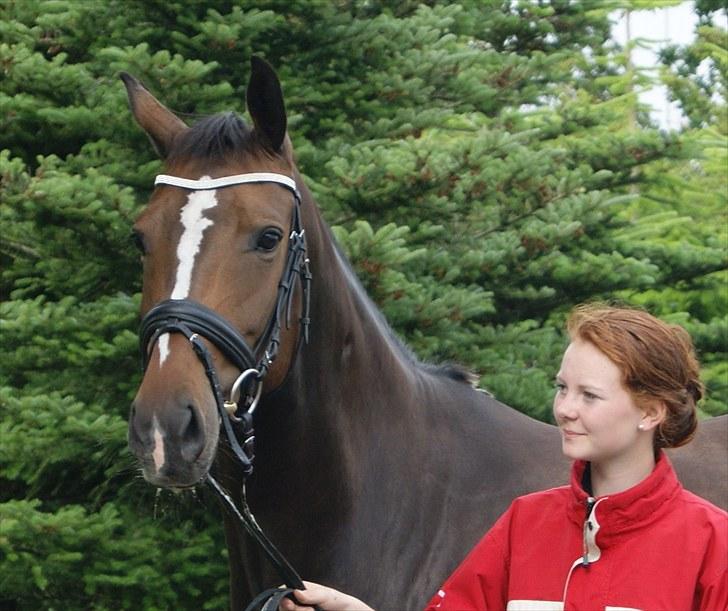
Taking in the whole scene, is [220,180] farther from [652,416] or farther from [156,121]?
[652,416]

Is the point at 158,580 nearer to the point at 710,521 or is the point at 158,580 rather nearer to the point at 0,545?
the point at 0,545

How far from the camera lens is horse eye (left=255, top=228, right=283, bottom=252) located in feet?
9.50

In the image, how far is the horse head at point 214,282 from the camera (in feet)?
8.49

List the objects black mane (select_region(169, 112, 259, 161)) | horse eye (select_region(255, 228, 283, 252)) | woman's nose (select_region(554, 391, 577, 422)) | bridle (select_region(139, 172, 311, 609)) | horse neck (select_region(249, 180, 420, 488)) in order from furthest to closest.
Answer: horse neck (select_region(249, 180, 420, 488)), black mane (select_region(169, 112, 259, 161)), horse eye (select_region(255, 228, 283, 252)), bridle (select_region(139, 172, 311, 609)), woman's nose (select_region(554, 391, 577, 422))

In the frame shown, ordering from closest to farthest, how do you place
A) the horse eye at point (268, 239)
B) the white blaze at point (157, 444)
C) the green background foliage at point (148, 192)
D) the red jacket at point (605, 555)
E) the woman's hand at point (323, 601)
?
the red jacket at point (605, 555) → the woman's hand at point (323, 601) → the white blaze at point (157, 444) → the horse eye at point (268, 239) → the green background foliage at point (148, 192)

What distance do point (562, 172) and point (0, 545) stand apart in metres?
3.33

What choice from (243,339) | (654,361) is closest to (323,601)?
(243,339)

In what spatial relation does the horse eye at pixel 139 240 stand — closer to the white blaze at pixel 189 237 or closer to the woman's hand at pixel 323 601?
the white blaze at pixel 189 237

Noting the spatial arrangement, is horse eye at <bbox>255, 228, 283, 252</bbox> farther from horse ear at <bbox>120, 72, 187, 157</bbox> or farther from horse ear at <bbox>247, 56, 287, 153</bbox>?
horse ear at <bbox>120, 72, 187, 157</bbox>

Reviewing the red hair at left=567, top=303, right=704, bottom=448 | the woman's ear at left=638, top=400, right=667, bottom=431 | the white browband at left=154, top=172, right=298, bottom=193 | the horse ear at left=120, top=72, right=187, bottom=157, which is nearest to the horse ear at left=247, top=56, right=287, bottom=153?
the white browband at left=154, top=172, right=298, bottom=193

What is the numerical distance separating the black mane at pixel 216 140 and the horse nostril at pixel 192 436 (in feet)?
2.52

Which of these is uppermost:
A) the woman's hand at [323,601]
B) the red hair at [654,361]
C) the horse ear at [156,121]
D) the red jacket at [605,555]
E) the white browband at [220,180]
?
the horse ear at [156,121]

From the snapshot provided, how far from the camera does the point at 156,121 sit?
10.8 feet

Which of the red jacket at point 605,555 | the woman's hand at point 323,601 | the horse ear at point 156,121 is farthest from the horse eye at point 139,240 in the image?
the red jacket at point 605,555
